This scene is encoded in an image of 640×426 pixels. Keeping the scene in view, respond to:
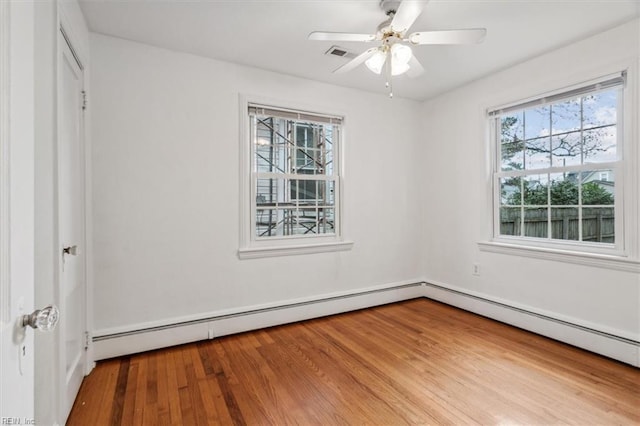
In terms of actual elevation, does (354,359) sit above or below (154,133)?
below

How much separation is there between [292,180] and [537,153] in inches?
94.0

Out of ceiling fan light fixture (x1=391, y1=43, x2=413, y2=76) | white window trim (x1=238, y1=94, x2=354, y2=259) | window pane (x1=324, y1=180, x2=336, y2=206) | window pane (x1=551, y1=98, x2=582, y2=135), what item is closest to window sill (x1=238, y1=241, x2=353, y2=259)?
white window trim (x1=238, y1=94, x2=354, y2=259)

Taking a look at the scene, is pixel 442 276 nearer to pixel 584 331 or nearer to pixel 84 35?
pixel 584 331

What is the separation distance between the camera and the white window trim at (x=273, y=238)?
290 centimetres

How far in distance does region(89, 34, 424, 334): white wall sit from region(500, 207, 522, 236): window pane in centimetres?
162

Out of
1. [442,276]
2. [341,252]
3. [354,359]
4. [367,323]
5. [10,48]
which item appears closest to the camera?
[10,48]

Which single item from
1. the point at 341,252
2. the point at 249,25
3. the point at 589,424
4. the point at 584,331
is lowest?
the point at 589,424

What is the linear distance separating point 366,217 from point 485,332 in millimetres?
1624

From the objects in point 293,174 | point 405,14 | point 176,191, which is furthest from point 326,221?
point 405,14

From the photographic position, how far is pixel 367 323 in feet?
10.3

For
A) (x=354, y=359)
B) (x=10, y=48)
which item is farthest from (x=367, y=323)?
(x=10, y=48)

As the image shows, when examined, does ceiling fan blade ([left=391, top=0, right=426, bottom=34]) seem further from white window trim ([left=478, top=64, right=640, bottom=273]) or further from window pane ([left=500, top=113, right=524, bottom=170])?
window pane ([left=500, top=113, right=524, bottom=170])

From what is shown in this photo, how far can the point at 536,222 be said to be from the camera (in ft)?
9.78

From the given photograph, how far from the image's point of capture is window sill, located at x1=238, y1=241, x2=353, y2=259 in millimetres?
2938
